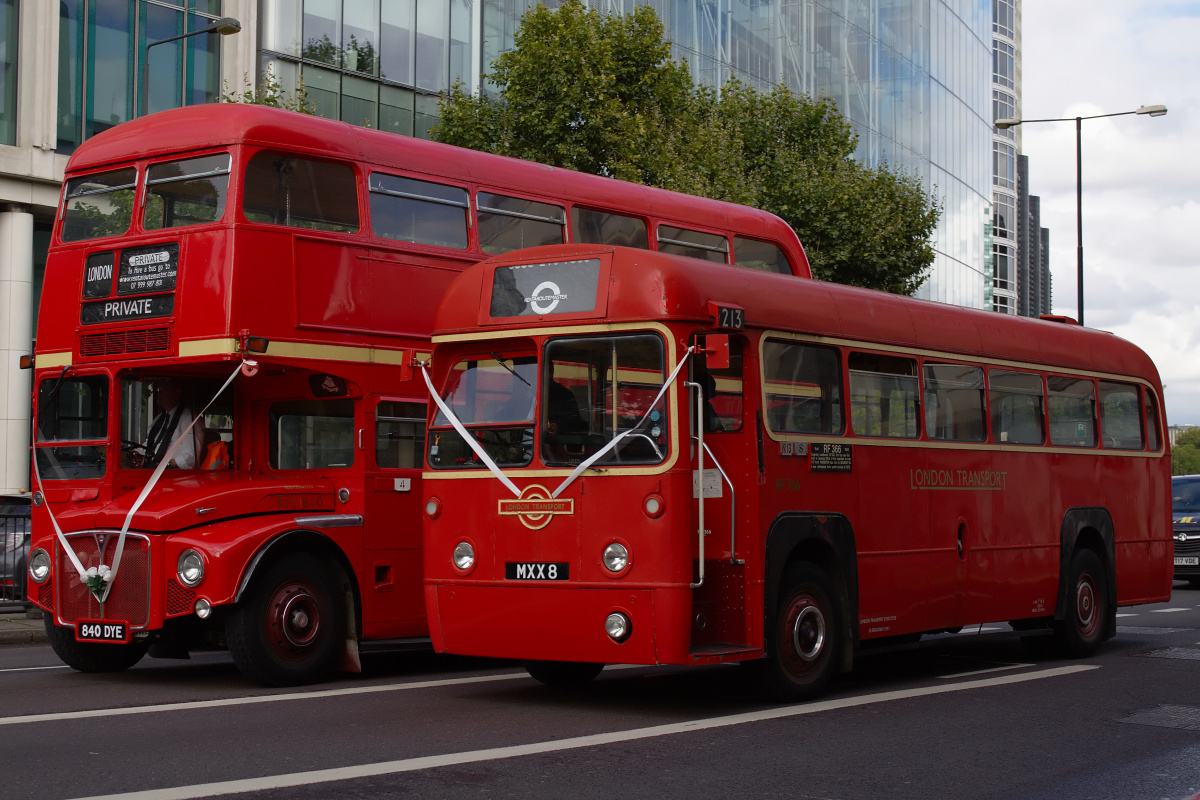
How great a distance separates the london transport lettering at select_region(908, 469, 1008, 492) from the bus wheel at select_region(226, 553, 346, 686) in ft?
15.7

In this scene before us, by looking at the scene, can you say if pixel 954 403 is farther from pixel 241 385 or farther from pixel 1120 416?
pixel 241 385

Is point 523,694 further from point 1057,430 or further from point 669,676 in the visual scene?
point 1057,430

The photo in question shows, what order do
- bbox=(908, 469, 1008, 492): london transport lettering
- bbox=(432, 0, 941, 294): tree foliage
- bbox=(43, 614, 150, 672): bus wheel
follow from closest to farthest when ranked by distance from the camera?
bbox=(908, 469, 1008, 492): london transport lettering → bbox=(43, 614, 150, 672): bus wheel → bbox=(432, 0, 941, 294): tree foliage

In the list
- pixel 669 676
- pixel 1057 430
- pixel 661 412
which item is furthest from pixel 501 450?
pixel 1057 430

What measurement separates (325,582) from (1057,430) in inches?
272

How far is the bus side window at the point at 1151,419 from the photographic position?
1544 cm

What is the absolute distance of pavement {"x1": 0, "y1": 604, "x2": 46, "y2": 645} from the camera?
16.0 m

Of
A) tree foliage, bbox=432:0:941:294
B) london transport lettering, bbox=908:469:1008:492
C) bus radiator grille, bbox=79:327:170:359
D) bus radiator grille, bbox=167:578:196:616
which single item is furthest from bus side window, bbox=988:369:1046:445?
tree foliage, bbox=432:0:941:294

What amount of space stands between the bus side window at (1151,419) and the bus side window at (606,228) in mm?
5548

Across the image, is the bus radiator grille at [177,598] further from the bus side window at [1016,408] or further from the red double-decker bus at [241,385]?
the bus side window at [1016,408]

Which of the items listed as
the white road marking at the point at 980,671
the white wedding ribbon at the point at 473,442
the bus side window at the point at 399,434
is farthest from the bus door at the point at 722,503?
the bus side window at the point at 399,434

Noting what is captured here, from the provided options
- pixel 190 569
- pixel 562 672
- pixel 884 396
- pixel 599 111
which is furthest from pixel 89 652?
pixel 599 111

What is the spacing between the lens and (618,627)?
9367mm

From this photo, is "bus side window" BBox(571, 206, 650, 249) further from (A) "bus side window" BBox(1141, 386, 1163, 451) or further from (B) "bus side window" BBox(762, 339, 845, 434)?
(A) "bus side window" BBox(1141, 386, 1163, 451)
